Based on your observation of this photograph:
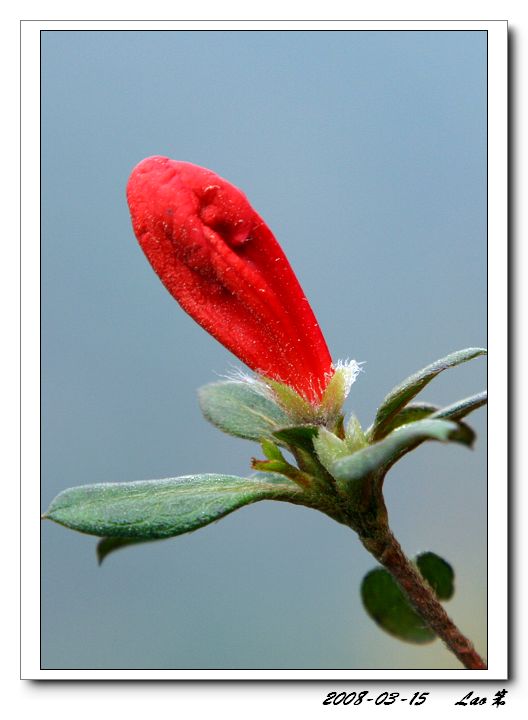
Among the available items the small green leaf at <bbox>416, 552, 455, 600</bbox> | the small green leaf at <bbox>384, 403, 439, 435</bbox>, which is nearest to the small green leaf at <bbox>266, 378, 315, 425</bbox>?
the small green leaf at <bbox>384, 403, 439, 435</bbox>

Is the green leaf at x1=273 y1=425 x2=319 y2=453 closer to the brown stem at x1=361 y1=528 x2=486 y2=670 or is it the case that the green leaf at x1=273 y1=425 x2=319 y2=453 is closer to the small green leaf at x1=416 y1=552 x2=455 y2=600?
the brown stem at x1=361 y1=528 x2=486 y2=670

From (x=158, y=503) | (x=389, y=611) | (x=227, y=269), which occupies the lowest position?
(x=389, y=611)

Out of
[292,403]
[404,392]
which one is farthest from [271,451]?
[404,392]

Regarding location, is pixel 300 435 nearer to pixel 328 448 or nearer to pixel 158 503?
pixel 328 448

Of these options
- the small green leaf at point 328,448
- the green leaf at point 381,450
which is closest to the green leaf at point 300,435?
the small green leaf at point 328,448
